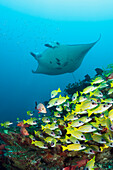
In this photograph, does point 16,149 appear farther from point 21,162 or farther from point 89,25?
point 89,25

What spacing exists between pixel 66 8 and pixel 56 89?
49.2 m

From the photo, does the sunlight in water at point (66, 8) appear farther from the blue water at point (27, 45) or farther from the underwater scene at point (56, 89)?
the blue water at point (27, 45)

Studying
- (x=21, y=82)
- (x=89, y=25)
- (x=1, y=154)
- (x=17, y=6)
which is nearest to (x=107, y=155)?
(x=1, y=154)

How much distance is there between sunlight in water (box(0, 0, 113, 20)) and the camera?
4926 centimetres

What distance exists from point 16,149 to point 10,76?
9051 cm

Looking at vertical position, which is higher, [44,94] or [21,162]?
[44,94]

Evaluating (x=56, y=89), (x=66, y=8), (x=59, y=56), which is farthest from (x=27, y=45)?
(x=59, y=56)

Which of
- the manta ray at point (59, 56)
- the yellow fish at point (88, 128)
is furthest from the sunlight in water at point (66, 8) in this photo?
the yellow fish at point (88, 128)

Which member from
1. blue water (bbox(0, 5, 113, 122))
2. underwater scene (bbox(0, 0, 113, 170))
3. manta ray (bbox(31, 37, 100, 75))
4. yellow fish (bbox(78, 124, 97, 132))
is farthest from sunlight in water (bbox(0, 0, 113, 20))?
yellow fish (bbox(78, 124, 97, 132))

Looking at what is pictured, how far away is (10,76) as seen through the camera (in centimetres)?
8756

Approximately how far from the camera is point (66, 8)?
5988 centimetres

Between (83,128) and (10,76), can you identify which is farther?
(10,76)

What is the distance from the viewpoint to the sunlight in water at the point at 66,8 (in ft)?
162

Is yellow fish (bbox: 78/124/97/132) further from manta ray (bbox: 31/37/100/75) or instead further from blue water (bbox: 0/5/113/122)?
blue water (bbox: 0/5/113/122)
